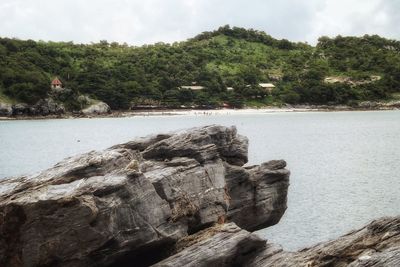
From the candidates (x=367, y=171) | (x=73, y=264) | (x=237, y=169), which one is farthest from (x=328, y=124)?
(x=73, y=264)

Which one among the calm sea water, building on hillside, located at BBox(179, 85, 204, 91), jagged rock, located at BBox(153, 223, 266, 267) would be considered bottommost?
the calm sea water

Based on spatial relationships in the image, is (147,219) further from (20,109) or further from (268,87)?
(268,87)

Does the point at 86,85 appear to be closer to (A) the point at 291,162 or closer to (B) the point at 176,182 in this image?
(A) the point at 291,162

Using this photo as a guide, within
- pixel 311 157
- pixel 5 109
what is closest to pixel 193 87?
pixel 5 109

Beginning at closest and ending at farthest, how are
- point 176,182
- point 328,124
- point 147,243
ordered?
point 147,243 < point 176,182 < point 328,124

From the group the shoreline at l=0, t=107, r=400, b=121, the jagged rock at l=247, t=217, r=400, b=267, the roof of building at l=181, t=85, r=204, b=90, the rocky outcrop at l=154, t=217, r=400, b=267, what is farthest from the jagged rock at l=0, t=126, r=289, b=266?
the roof of building at l=181, t=85, r=204, b=90

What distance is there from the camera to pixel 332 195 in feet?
156

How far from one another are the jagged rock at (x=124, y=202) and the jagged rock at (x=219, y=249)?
0.98 metres

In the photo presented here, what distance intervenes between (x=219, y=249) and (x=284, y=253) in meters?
2.60

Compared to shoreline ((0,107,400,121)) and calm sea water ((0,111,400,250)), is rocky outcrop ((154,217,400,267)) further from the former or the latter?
shoreline ((0,107,400,121))

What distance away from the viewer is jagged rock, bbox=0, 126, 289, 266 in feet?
60.4

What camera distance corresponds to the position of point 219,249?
20.3m

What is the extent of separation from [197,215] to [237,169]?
4849 mm

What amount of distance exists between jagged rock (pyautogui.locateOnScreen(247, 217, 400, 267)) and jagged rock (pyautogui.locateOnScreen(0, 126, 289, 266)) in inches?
185
